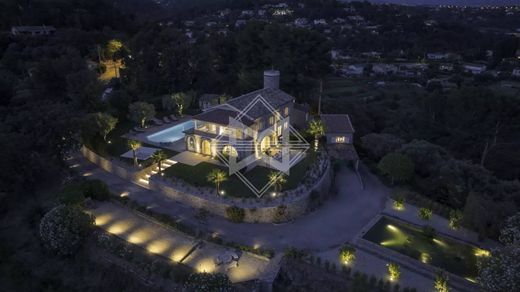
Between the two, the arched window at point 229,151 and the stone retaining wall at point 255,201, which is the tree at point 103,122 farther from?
the arched window at point 229,151

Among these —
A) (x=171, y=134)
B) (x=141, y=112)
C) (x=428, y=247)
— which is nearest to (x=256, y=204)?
(x=428, y=247)

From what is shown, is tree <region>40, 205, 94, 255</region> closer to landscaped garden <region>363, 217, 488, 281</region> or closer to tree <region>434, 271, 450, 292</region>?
landscaped garden <region>363, 217, 488, 281</region>

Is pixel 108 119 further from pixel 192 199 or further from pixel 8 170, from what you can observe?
pixel 192 199

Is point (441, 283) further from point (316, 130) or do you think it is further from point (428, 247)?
point (316, 130)

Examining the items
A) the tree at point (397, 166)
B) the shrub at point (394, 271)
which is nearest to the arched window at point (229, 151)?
the tree at point (397, 166)

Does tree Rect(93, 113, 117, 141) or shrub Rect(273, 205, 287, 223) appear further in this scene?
tree Rect(93, 113, 117, 141)

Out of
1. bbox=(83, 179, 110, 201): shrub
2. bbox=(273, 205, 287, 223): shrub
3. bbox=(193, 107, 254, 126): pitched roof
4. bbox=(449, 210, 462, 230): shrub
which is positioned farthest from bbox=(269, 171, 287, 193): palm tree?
bbox=(83, 179, 110, 201): shrub

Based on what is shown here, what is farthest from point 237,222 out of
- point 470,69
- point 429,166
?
point 470,69

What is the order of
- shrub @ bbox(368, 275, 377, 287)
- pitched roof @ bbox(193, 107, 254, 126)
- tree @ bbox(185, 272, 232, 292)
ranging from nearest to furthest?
tree @ bbox(185, 272, 232, 292) < shrub @ bbox(368, 275, 377, 287) < pitched roof @ bbox(193, 107, 254, 126)
